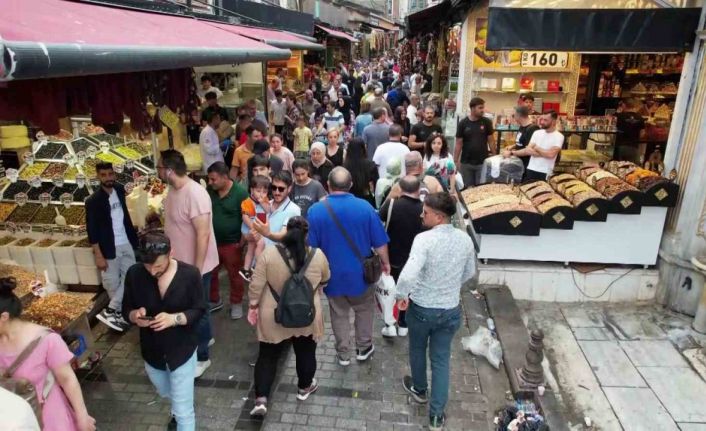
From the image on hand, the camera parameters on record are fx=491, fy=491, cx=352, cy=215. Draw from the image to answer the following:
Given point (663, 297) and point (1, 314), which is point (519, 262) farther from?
point (1, 314)

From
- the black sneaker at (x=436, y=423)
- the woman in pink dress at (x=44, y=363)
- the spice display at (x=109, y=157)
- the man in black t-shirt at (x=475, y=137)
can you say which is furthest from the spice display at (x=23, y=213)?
the man in black t-shirt at (x=475, y=137)

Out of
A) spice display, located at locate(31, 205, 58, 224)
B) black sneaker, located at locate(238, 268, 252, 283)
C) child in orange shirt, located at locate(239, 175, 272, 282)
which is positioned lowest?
black sneaker, located at locate(238, 268, 252, 283)

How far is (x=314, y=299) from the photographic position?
12.5 ft

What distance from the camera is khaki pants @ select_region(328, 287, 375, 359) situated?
4.42 metres

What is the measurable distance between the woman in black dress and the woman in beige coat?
2.50m

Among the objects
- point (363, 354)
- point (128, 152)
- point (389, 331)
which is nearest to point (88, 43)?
point (363, 354)

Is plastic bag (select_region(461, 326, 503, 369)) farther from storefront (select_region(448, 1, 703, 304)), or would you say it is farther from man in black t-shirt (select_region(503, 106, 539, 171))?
man in black t-shirt (select_region(503, 106, 539, 171))

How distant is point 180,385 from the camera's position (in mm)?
3387

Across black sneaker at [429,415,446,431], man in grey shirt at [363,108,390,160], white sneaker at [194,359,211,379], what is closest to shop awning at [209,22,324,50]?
man in grey shirt at [363,108,390,160]

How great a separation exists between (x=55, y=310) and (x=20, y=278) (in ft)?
1.76

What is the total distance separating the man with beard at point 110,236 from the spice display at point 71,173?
1478mm

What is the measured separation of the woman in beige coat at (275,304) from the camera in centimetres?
361

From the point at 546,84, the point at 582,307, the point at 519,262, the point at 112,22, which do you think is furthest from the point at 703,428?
the point at 546,84

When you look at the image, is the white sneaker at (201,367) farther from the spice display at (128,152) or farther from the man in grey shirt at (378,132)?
the man in grey shirt at (378,132)
